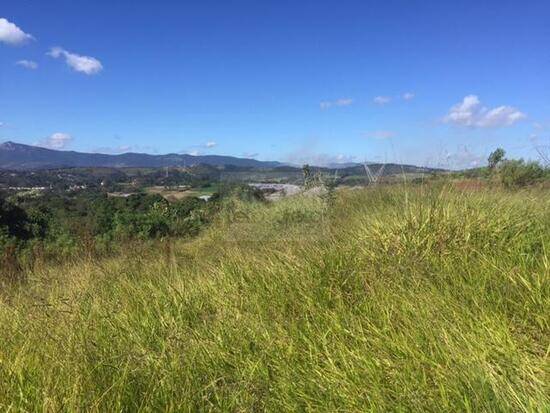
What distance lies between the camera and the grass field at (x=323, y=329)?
2.38m

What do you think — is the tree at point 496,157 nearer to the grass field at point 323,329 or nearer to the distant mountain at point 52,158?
the grass field at point 323,329

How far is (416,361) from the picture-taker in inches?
99.3

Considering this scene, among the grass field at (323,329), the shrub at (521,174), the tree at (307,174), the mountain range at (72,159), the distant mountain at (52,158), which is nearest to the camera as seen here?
the grass field at (323,329)

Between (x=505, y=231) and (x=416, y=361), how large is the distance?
2533 mm

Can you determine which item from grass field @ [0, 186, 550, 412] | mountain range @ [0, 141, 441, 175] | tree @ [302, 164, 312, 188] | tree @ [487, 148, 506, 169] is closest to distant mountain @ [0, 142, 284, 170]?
mountain range @ [0, 141, 441, 175]

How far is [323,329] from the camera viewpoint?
314cm

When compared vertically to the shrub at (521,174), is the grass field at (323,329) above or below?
below

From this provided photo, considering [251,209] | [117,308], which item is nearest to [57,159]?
[251,209]

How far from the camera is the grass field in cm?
238

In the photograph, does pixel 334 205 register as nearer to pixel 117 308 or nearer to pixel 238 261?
pixel 238 261

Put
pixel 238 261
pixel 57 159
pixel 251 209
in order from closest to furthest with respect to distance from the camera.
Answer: pixel 238 261
pixel 251 209
pixel 57 159


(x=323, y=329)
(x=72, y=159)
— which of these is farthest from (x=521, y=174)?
(x=72, y=159)

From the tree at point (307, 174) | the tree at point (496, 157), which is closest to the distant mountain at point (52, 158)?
the tree at point (307, 174)

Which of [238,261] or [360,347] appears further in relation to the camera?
[238,261]
